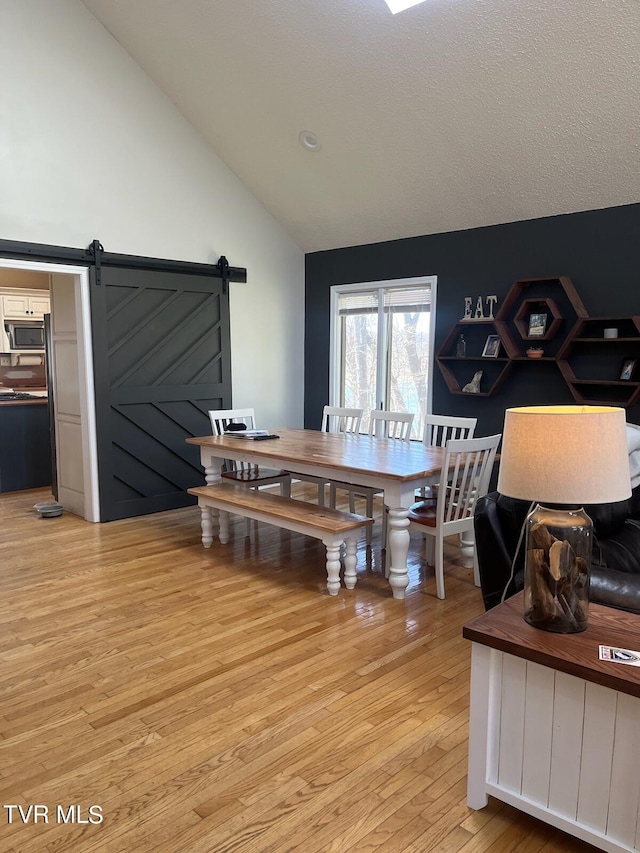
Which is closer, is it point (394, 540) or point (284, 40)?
point (394, 540)

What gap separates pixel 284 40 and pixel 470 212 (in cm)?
190

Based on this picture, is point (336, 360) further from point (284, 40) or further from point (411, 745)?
point (411, 745)

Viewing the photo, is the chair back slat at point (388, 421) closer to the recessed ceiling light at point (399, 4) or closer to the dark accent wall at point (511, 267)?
the dark accent wall at point (511, 267)

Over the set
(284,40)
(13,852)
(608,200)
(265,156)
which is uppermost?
(284,40)

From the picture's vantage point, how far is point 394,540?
3551 millimetres

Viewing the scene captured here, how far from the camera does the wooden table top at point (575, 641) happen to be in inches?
62.9

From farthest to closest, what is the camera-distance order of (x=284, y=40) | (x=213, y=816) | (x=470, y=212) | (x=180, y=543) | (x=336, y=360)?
(x=336, y=360), (x=470, y=212), (x=180, y=543), (x=284, y=40), (x=213, y=816)

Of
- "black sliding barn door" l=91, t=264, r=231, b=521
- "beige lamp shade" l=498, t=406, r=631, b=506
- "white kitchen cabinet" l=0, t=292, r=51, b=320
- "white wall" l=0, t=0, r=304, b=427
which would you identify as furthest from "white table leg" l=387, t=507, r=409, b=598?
"white kitchen cabinet" l=0, t=292, r=51, b=320

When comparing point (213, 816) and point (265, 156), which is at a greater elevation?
point (265, 156)

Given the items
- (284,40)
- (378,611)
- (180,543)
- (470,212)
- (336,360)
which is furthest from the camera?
(336,360)

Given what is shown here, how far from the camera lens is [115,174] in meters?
5.11

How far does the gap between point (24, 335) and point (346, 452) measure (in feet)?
17.5

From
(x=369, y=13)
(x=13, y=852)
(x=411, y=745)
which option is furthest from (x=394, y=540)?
(x=369, y=13)

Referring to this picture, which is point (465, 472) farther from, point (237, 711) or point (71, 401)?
point (71, 401)
